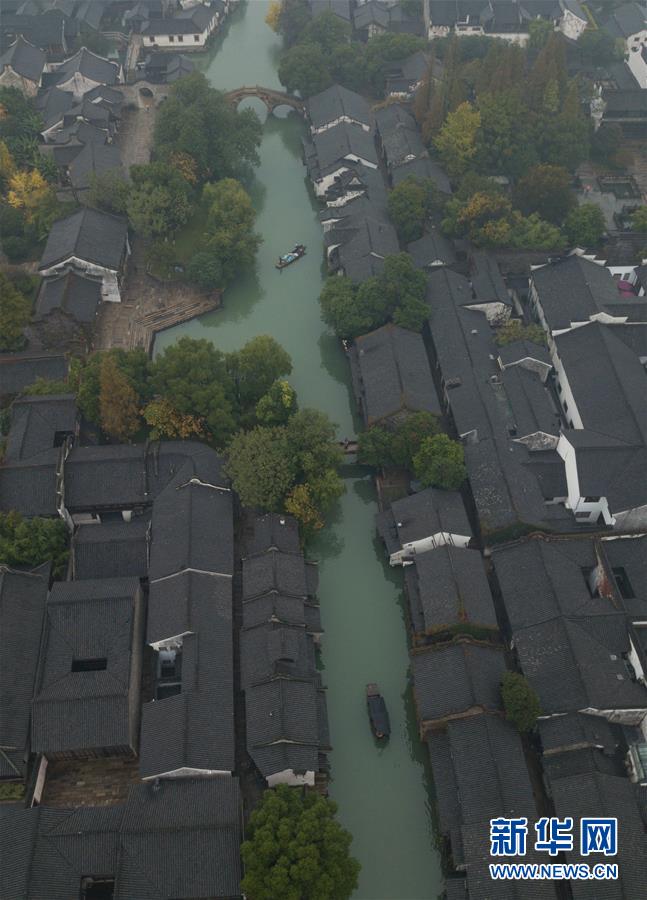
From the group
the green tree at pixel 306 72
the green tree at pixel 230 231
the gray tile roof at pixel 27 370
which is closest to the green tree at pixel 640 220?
the green tree at pixel 230 231

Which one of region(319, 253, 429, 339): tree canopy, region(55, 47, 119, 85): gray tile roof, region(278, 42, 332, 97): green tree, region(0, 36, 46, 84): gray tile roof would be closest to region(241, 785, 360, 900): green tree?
region(319, 253, 429, 339): tree canopy

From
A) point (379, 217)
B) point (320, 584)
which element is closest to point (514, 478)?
point (320, 584)

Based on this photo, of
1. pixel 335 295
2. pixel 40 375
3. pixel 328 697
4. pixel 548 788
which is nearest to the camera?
pixel 548 788

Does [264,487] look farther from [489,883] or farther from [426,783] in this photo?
[489,883]

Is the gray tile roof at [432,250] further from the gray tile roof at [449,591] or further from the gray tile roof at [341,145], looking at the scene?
the gray tile roof at [449,591]

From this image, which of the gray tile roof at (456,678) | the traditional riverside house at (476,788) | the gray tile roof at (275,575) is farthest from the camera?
the gray tile roof at (275,575)

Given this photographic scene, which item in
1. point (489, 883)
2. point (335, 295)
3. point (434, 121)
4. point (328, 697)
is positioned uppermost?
point (434, 121)

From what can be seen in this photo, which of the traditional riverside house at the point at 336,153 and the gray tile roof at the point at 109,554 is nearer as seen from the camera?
the gray tile roof at the point at 109,554

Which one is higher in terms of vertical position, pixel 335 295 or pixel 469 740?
pixel 335 295
